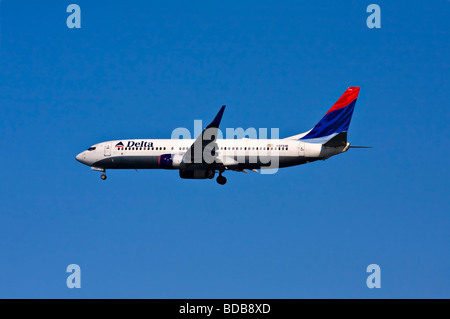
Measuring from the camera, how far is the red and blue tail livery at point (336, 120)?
245 feet

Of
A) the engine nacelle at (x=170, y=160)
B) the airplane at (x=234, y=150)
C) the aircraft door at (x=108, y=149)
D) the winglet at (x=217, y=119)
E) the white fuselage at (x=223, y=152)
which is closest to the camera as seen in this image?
the winglet at (x=217, y=119)

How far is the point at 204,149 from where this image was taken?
72.4 meters

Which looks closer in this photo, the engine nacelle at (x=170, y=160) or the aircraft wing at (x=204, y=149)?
the aircraft wing at (x=204, y=149)

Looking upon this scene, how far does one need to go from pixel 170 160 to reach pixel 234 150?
6077mm

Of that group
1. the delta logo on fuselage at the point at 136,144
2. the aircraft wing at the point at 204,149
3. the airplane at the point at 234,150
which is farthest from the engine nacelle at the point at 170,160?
the delta logo on fuselage at the point at 136,144

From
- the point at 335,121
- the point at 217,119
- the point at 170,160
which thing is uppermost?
the point at 335,121

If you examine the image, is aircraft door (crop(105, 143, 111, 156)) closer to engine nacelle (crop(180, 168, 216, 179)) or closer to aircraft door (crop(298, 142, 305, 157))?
engine nacelle (crop(180, 168, 216, 179))

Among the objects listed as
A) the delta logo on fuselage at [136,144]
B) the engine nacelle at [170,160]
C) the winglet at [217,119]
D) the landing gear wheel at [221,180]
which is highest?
the delta logo on fuselage at [136,144]

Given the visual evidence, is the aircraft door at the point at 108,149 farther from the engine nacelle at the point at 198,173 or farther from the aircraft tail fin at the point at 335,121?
the aircraft tail fin at the point at 335,121

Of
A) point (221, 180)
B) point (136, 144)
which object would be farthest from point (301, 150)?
point (136, 144)

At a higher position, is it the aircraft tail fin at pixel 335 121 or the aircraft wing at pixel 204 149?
the aircraft tail fin at pixel 335 121

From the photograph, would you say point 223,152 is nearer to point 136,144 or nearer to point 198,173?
point 198,173
